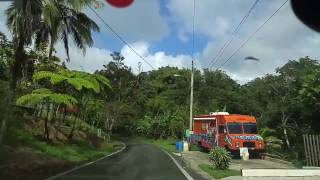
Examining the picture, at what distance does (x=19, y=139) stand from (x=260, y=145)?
17457mm

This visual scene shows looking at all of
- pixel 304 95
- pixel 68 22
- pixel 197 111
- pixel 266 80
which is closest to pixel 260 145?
pixel 304 95

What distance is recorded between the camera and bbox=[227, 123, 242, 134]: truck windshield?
3975 centimetres

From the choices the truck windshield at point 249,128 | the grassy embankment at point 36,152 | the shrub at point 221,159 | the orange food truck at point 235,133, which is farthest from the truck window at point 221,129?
the shrub at point 221,159

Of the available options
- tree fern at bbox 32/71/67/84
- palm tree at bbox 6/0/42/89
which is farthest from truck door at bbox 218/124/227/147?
palm tree at bbox 6/0/42/89

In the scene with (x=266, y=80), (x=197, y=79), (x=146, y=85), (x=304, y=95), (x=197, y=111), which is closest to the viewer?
(x=304, y=95)

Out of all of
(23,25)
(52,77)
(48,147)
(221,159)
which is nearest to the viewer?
(23,25)

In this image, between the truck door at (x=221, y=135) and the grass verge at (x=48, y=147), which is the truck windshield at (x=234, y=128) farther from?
the grass verge at (x=48, y=147)

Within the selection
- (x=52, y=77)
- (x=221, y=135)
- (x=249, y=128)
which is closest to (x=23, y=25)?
(x=52, y=77)

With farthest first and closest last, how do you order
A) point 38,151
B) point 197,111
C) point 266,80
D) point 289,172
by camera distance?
point 197,111 → point 266,80 → point 38,151 → point 289,172

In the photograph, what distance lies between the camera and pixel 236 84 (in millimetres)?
101562

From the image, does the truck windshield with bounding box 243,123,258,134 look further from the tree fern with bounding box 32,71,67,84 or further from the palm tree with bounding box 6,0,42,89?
the palm tree with bounding box 6,0,42,89

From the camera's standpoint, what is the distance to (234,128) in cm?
3994

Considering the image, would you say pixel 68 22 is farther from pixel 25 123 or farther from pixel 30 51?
pixel 25 123

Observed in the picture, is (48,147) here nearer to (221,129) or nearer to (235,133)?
(221,129)
